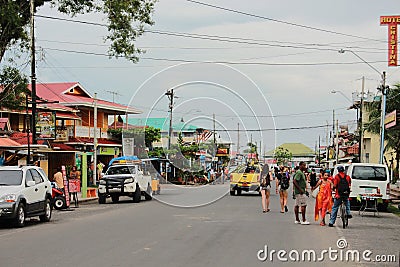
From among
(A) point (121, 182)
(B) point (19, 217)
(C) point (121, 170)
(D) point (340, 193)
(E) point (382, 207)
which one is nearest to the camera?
(B) point (19, 217)

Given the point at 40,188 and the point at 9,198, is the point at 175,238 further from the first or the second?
the point at 40,188

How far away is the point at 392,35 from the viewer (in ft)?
111

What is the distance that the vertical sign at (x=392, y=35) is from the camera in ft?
110

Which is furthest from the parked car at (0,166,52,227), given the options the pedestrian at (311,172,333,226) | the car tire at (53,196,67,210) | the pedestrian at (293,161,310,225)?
the pedestrian at (311,172,333,226)

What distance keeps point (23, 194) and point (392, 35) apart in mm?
23502

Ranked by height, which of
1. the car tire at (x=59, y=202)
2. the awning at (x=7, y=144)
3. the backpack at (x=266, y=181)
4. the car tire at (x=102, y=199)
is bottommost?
the car tire at (x=102, y=199)

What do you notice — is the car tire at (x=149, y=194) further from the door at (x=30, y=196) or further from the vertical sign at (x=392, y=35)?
the vertical sign at (x=392, y=35)

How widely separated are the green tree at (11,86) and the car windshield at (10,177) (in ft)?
25.1

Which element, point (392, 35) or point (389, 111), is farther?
point (389, 111)

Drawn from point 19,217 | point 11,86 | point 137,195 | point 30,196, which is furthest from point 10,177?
point 137,195

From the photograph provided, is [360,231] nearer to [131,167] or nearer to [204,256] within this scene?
[204,256]

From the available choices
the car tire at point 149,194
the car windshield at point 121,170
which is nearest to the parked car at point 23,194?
the car windshield at point 121,170

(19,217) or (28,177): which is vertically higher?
(28,177)

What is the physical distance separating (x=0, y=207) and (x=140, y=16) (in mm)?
12302
